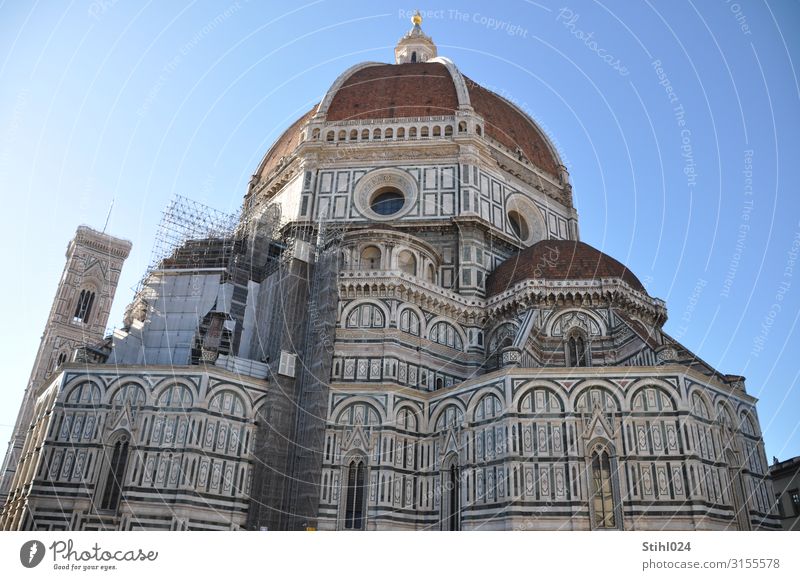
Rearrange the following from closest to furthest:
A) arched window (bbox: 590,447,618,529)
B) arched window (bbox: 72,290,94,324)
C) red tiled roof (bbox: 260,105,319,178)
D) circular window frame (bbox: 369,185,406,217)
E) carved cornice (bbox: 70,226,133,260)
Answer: arched window (bbox: 590,447,618,529) < circular window frame (bbox: 369,185,406,217) < red tiled roof (bbox: 260,105,319,178) < arched window (bbox: 72,290,94,324) < carved cornice (bbox: 70,226,133,260)

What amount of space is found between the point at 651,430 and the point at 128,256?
5247 centimetres

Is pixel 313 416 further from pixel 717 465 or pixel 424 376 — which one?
pixel 717 465

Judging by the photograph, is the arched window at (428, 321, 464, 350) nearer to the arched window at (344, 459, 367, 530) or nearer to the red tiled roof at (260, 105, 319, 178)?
the arched window at (344, 459, 367, 530)

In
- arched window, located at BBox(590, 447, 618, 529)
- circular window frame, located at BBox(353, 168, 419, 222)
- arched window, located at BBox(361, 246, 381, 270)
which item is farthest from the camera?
circular window frame, located at BBox(353, 168, 419, 222)

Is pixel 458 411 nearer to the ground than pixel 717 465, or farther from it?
farther from it

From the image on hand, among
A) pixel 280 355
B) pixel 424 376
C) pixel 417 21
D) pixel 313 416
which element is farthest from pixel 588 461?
pixel 417 21

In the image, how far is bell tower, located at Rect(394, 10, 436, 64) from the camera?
50.7 metres

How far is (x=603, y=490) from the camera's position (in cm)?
2103

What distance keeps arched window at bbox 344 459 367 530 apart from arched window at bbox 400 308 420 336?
5740 millimetres

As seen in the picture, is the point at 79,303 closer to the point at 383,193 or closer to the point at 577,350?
the point at 383,193

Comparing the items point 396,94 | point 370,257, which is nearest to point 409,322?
point 370,257

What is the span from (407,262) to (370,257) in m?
1.66

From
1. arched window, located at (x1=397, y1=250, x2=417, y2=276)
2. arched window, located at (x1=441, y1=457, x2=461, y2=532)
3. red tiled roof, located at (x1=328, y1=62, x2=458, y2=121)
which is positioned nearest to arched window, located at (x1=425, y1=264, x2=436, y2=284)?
arched window, located at (x1=397, y1=250, x2=417, y2=276)

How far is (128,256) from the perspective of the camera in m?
60.9
